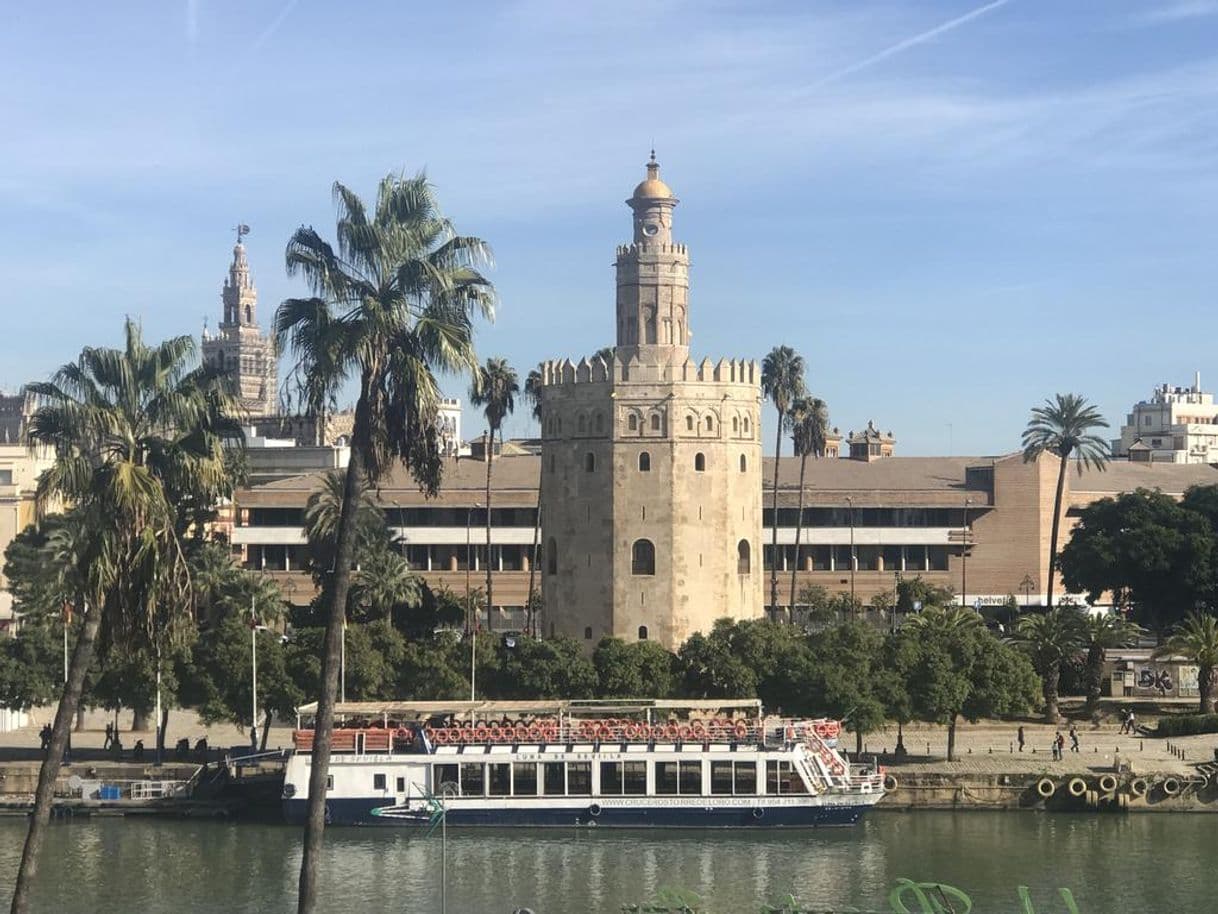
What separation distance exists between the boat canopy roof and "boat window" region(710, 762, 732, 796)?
3381 mm

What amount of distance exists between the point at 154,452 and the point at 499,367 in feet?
256

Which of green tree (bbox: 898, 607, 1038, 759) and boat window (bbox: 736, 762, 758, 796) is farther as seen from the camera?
green tree (bbox: 898, 607, 1038, 759)

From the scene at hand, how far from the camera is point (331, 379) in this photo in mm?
30438

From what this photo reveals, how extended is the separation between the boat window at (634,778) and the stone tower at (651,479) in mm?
22414

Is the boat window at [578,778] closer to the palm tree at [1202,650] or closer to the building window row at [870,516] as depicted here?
the palm tree at [1202,650]

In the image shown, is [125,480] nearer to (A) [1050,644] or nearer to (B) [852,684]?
(B) [852,684]

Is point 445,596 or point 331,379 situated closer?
point 331,379

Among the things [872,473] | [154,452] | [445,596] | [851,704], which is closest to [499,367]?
[445,596]

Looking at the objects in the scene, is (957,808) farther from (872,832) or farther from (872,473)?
(872,473)

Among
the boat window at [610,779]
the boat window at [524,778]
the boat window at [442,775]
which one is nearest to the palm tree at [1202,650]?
the boat window at [610,779]

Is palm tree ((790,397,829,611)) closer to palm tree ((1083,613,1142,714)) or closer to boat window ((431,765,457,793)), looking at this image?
palm tree ((1083,613,1142,714))

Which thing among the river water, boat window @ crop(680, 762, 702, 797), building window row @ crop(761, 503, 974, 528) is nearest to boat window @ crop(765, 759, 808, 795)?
the river water

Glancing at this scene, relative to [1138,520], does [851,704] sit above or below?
below

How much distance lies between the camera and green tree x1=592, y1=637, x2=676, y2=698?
256ft
